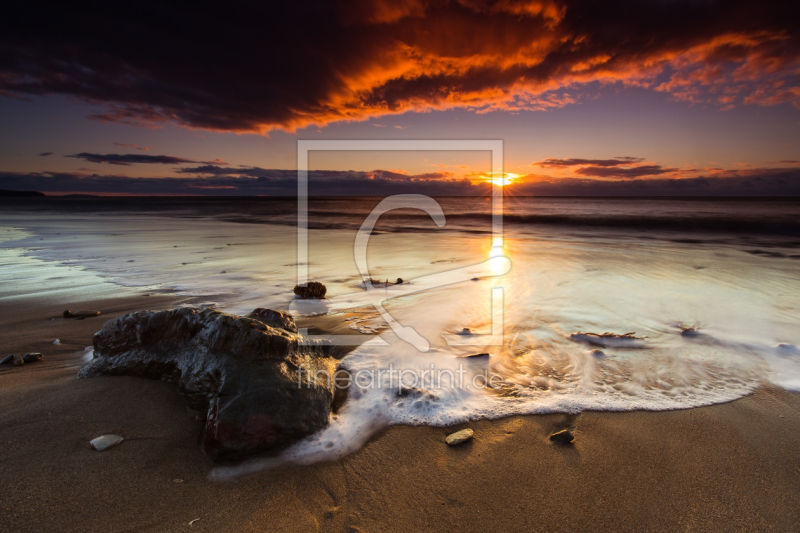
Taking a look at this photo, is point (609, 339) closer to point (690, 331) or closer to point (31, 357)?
point (690, 331)

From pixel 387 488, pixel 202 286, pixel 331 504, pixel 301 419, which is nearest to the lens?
pixel 331 504

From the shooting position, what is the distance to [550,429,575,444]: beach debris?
2191 mm

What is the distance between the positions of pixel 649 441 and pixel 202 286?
6167mm

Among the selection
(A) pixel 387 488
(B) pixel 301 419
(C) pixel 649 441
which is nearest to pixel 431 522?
(A) pixel 387 488

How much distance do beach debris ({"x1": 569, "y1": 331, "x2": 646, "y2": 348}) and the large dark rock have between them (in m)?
2.68

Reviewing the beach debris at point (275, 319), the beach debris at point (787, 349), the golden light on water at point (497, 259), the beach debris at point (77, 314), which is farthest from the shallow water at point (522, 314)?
the beach debris at point (77, 314)

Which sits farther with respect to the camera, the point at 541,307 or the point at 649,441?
the point at 541,307

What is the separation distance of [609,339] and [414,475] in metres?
2.90

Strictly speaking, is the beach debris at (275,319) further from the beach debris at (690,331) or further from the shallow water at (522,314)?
the beach debris at (690,331)

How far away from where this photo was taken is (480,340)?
3.85m

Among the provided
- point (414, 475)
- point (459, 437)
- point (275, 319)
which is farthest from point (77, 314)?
point (459, 437)

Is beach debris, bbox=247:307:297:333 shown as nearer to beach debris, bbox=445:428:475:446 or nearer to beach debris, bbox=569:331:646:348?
beach debris, bbox=445:428:475:446

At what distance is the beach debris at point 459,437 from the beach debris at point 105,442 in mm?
1906

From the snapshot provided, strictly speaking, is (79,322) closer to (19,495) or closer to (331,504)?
(19,495)
